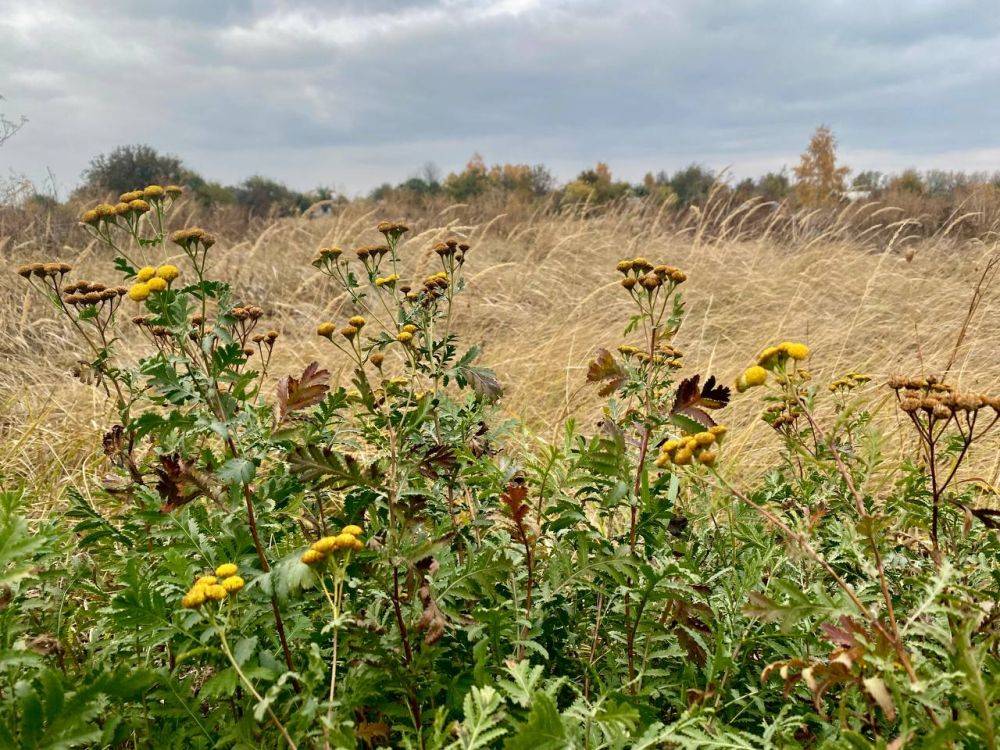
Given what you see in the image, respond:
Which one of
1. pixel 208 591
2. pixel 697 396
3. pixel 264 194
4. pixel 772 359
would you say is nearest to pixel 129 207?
pixel 208 591

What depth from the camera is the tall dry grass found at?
12.5ft

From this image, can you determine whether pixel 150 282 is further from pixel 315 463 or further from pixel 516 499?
pixel 516 499

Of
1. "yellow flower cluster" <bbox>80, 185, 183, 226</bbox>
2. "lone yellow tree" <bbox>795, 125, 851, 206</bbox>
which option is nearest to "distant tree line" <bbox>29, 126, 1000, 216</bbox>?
"lone yellow tree" <bbox>795, 125, 851, 206</bbox>

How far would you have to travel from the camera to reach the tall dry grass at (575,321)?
382 centimetres

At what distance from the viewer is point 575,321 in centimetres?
595

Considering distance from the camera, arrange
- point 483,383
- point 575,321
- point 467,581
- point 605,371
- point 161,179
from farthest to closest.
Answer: point 161,179 < point 575,321 < point 483,383 < point 605,371 < point 467,581

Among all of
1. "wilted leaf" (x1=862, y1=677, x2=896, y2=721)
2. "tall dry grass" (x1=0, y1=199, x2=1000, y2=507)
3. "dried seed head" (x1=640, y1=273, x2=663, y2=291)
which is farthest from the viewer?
"tall dry grass" (x1=0, y1=199, x2=1000, y2=507)

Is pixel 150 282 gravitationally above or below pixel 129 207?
below

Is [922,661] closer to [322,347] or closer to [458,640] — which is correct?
[458,640]

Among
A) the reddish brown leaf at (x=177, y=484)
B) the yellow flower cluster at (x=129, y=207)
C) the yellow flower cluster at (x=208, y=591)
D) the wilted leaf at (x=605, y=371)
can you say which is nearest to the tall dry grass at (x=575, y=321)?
the wilted leaf at (x=605, y=371)

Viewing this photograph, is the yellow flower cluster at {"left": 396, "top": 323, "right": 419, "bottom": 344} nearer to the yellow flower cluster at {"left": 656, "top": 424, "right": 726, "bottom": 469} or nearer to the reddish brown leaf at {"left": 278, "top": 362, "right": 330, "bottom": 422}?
the reddish brown leaf at {"left": 278, "top": 362, "right": 330, "bottom": 422}

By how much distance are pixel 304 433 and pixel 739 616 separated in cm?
95

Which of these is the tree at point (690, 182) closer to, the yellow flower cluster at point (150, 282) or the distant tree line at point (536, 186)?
the distant tree line at point (536, 186)

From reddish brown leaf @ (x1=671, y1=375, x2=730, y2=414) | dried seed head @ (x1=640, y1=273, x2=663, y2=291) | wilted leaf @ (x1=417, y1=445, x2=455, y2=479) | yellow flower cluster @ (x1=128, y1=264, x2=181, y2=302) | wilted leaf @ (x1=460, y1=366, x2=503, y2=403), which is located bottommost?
wilted leaf @ (x1=417, y1=445, x2=455, y2=479)
